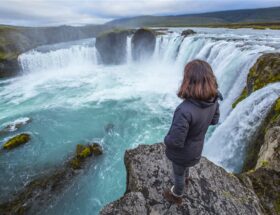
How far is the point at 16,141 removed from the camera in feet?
37.2

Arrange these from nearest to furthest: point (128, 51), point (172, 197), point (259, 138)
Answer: point (172, 197) → point (259, 138) → point (128, 51)

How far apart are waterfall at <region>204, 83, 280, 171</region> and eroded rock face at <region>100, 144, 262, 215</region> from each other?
10.2 ft

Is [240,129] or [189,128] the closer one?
[189,128]

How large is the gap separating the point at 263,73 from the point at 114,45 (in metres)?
27.8

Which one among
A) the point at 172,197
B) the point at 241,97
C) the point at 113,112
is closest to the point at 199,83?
the point at 172,197

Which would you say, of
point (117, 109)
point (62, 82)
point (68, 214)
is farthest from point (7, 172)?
point (62, 82)

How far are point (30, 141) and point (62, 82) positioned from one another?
1410 cm

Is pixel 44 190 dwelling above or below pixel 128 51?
below

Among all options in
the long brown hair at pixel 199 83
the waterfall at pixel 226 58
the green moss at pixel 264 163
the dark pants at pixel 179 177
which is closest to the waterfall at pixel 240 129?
the green moss at pixel 264 163

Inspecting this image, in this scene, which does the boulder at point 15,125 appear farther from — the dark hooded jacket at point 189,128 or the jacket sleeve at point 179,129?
the jacket sleeve at point 179,129

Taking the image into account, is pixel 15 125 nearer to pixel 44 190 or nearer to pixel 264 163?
pixel 44 190

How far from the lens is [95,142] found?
1138cm

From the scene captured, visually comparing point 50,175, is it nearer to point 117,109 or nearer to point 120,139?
point 120,139

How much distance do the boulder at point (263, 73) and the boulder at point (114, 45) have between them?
25250mm
